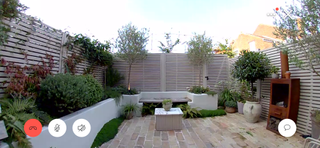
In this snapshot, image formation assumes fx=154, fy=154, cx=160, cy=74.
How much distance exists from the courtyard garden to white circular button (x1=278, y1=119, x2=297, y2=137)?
11 cm

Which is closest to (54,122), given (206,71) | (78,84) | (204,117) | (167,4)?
(78,84)

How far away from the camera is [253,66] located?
15.1 feet

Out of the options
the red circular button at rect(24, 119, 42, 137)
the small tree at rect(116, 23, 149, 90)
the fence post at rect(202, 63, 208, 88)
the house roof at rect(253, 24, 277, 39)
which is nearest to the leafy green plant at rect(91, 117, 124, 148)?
the red circular button at rect(24, 119, 42, 137)

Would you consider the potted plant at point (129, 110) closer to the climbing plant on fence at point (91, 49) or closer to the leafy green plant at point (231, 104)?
the climbing plant on fence at point (91, 49)

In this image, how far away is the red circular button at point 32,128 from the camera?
1625mm

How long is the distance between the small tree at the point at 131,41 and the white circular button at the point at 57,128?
4.05 m

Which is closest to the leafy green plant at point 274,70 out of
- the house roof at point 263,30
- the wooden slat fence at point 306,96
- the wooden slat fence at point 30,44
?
the wooden slat fence at point 306,96

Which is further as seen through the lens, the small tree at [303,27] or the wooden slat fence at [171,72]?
the wooden slat fence at [171,72]

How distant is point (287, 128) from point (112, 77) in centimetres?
575

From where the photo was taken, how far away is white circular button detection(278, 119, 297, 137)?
11.5ft

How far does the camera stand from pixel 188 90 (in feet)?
21.6

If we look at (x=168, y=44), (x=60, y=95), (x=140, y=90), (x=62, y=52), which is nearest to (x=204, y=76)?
(x=140, y=90)

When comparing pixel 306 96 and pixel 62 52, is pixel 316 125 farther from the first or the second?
pixel 62 52

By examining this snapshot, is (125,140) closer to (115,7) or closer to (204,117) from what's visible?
(204,117)
